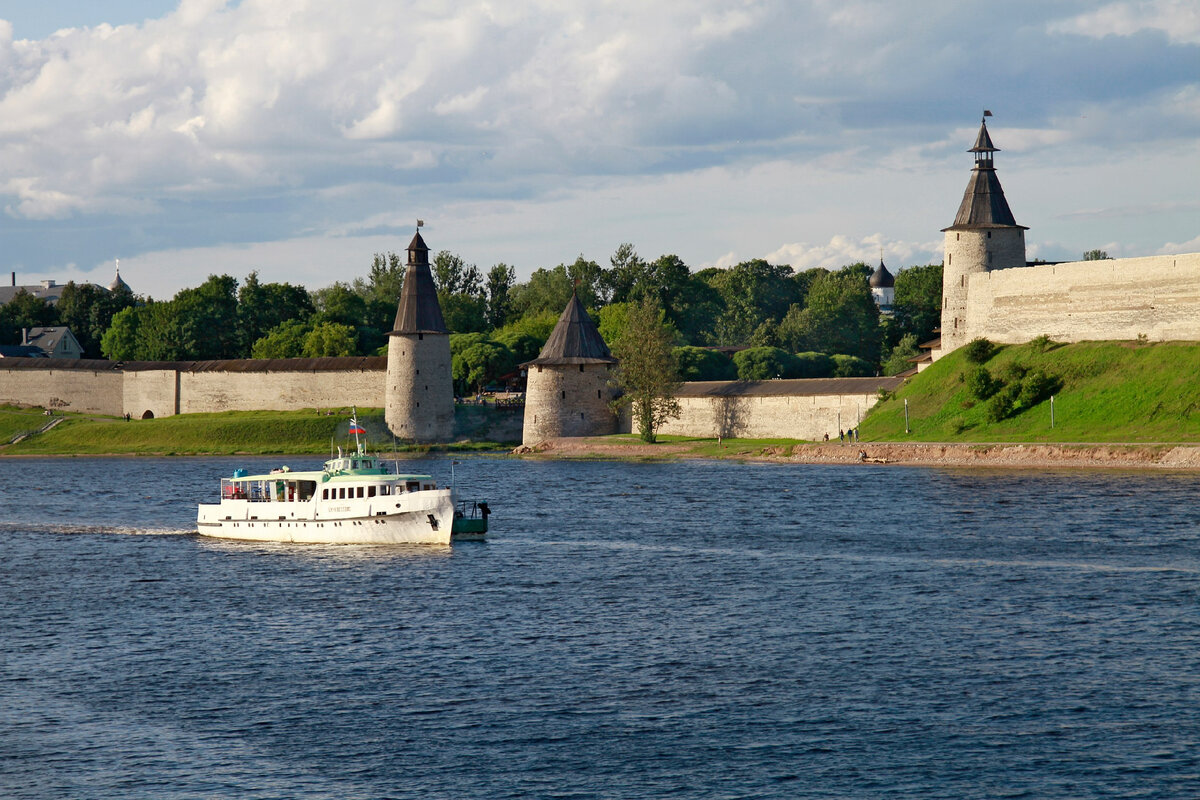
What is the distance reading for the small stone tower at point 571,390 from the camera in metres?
83.7

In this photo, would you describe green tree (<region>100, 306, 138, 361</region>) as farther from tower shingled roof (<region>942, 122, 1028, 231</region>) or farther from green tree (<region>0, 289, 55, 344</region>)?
tower shingled roof (<region>942, 122, 1028, 231</region>)

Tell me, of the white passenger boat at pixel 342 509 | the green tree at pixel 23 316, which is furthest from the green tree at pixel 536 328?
the white passenger boat at pixel 342 509

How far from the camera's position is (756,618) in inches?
1141

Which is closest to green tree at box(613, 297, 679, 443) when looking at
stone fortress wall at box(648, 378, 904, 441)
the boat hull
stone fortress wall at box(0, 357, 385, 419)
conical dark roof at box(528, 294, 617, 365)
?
stone fortress wall at box(648, 378, 904, 441)

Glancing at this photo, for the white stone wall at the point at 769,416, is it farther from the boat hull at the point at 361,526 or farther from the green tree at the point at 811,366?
the boat hull at the point at 361,526

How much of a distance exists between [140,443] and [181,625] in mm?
62801

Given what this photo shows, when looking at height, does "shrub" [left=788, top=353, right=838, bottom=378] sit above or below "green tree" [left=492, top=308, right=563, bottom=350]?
below

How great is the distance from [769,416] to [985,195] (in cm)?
1754

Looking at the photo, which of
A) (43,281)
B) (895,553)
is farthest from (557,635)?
(43,281)

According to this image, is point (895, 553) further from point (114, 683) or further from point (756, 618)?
point (114, 683)

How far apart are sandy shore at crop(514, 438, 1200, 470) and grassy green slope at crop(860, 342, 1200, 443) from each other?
1859 millimetres

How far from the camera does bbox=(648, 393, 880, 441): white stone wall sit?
7544 cm

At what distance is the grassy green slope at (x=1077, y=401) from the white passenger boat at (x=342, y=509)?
107ft

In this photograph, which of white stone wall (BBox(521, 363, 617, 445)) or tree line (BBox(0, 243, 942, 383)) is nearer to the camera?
white stone wall (BBox(521, 363, 617, 445))
